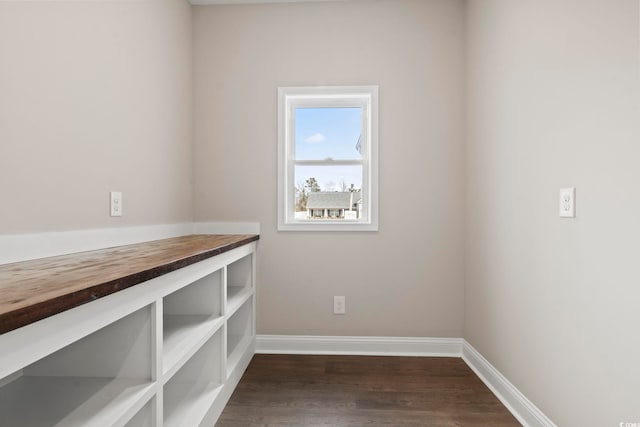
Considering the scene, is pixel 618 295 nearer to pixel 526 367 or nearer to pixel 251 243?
pixel 526 367

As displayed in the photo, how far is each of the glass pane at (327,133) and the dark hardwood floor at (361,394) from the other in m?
1.49

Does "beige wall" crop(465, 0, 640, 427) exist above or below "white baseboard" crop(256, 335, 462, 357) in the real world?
above

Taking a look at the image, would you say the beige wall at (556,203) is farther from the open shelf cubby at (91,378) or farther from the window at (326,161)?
the open shelf cubby at (91,378)

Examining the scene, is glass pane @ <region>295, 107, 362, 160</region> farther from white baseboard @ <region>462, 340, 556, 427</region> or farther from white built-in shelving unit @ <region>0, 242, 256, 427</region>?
white baseboard @ <region>462, 340, 556, 427</region>

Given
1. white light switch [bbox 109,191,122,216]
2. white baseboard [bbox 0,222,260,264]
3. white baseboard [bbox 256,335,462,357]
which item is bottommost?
white baseboard [bbox 256,335,462,357]

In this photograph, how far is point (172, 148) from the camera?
2.39 metres

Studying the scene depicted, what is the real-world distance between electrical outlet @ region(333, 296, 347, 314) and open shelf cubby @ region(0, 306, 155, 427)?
5.36ft

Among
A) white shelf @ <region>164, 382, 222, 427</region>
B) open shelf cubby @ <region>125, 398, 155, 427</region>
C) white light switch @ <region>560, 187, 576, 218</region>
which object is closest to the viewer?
open shelf cubby @ <region>125, 398, 155, 427</region>

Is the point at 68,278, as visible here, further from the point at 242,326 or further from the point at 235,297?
the point at 242,326

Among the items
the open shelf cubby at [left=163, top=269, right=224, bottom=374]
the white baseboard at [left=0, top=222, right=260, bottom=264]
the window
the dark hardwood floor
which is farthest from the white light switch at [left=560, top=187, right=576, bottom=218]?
the white baseboard at [left=0, top=222, right=260, bottom=264]

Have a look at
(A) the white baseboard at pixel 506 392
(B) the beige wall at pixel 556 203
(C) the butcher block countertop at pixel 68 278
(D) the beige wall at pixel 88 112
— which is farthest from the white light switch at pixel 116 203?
(A) the white baseboard at pixel 506 392

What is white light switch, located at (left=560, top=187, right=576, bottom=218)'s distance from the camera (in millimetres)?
1417

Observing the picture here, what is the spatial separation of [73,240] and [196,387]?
0.91 metres

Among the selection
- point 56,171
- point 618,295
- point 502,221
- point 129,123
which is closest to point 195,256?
point 56,171
